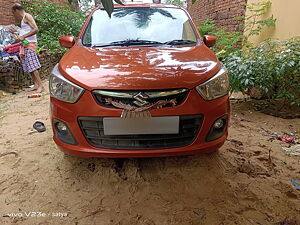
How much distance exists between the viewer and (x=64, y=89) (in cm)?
158

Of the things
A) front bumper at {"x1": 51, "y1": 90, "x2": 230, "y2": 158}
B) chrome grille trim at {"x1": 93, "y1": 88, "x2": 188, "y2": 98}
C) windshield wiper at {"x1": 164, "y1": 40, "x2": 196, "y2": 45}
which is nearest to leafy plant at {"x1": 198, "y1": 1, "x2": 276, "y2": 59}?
windshield wiper at {"x1": 164, "y1": 40, "x2": 196, "y2": 45}

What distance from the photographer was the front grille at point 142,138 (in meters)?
1.52

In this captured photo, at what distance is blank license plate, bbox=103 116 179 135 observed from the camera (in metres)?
1.46

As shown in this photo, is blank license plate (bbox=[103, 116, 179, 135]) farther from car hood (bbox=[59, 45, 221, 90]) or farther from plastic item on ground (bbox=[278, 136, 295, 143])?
plastic item on ground (bbox=[278, 136, 295, 143])

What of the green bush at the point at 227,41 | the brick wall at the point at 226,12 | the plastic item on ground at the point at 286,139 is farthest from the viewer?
the brick wall at the point at 226,12

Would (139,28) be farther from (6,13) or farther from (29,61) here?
(6,13)

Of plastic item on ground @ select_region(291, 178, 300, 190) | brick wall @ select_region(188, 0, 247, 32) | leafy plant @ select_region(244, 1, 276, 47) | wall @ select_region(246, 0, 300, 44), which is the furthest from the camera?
brick wall @ select_region(188, 0, 247, 32)

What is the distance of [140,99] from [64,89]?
0.57m

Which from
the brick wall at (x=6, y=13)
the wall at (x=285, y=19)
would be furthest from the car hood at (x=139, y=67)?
the brick wall at (x=6, y=13)

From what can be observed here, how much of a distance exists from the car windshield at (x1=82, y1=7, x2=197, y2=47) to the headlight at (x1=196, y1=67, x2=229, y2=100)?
72 centimetres

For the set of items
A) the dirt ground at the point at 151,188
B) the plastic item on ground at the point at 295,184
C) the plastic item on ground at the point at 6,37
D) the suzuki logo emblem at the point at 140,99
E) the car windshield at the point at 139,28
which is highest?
the car windshield at the point at 139,28

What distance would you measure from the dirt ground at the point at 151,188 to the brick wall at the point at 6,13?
5.35 meters

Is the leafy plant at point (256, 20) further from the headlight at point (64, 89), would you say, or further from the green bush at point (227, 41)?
the headlight at point (64, 89)

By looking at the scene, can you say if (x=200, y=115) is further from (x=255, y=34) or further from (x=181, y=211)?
(x=255, y=34)
